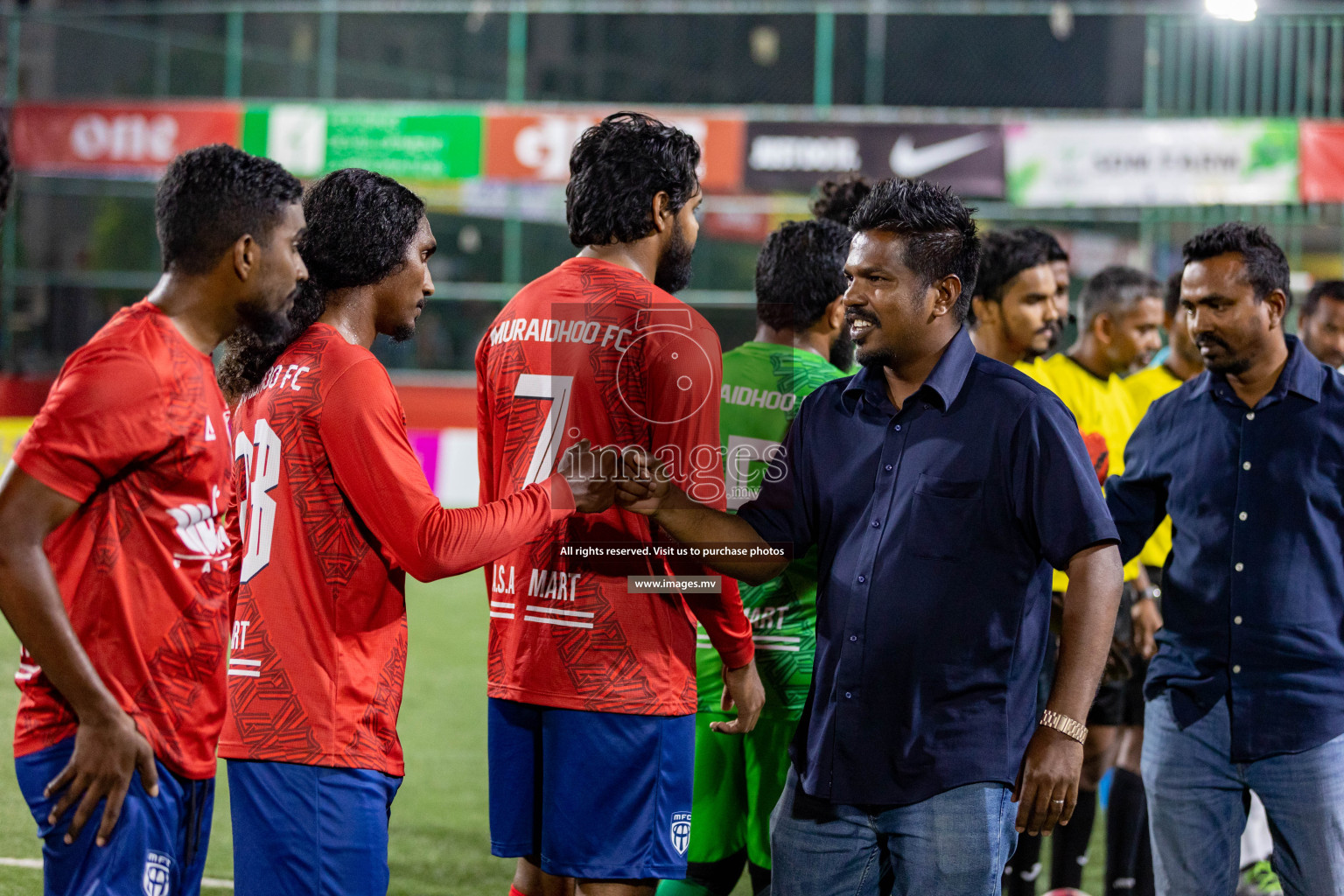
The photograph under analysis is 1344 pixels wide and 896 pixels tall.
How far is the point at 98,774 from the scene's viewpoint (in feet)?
7.98

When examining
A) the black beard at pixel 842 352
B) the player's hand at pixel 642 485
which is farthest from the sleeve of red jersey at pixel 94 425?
the black beard at pixel 842 352

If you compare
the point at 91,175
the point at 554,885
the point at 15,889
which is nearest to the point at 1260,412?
the point at 554,885

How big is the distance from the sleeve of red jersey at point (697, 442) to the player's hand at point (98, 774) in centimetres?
135

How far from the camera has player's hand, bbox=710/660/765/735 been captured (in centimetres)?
347

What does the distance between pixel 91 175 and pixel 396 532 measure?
1562 cm

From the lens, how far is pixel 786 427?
4.00 metres

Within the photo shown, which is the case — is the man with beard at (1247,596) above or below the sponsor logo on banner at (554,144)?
→ below

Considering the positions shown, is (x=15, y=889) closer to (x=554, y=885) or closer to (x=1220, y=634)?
(x=554, y=885)

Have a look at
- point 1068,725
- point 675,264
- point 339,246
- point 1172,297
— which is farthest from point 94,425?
point 1172,297

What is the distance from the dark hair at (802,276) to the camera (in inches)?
164

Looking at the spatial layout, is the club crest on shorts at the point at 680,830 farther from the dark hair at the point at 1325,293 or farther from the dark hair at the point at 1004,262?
the dark hair at the point at 1325,293

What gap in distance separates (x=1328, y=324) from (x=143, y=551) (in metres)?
5.51

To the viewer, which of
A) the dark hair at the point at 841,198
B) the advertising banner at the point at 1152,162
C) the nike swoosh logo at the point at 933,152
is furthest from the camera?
the nike swoosh logo at the point at 933,152

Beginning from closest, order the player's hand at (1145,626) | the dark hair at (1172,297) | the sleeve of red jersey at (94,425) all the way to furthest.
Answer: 1. the sleeve of red jersey at (94,425)
2. the player's hand at (1145,626)
3. the dark hair at (1172,297)
